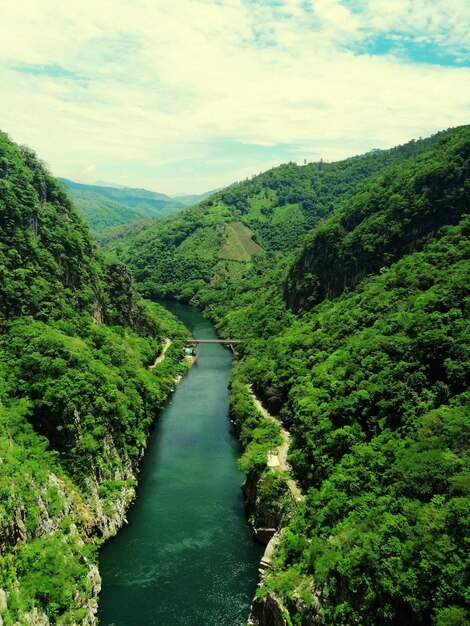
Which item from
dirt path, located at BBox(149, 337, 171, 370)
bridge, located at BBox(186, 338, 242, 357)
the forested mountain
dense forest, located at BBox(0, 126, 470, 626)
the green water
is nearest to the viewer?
dense forest, located at BBox(0, 126, 470, 626)

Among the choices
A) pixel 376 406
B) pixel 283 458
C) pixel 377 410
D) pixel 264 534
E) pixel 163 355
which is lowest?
pixel 264 534

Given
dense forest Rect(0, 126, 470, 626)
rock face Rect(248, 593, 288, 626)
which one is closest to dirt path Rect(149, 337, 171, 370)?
dense forest Rect(0, 126, 470, 626)

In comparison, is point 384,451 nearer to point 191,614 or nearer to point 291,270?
point 191,614

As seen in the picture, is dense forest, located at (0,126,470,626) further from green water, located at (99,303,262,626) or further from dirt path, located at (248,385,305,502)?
green water, located at (99,303,262,626)

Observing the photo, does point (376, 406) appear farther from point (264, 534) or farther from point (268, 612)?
point (268, 612)

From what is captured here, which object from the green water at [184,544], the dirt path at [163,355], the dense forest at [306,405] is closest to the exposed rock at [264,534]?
the green water at [184,544]

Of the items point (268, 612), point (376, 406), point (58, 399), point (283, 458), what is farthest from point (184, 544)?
point (376, 406)
